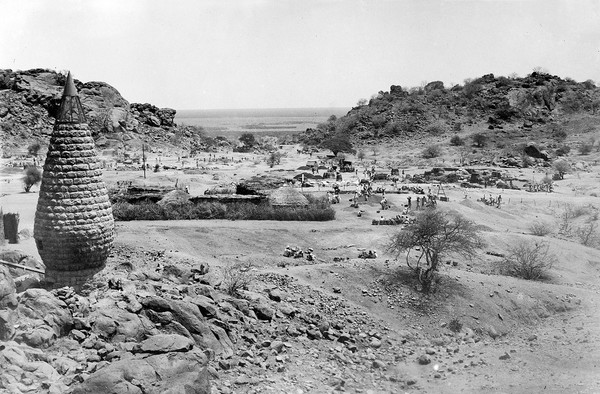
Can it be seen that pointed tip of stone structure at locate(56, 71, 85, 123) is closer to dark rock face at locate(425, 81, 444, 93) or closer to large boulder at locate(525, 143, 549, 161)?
large boulder at locate(525, 143, 549, 161)

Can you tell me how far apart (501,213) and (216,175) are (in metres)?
19.1

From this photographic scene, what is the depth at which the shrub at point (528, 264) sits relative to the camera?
16156 millimetres

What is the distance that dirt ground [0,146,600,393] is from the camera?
939 centimetres

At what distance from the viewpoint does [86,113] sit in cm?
6172

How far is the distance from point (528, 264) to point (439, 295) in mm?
4516

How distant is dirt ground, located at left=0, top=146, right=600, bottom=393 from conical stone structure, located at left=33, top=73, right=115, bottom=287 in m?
2.78

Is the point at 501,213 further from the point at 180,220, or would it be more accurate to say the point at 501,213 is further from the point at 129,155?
the point at 129,155

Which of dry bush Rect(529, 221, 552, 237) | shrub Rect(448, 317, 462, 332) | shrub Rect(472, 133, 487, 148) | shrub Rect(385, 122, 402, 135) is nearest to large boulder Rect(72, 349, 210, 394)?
shrub Rect(448, 317, 462, 332)

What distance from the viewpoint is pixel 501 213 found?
1004 inches

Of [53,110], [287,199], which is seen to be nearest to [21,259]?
[287,199]

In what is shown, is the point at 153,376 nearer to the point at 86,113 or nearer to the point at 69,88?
the point at 69,88

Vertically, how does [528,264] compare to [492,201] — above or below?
below

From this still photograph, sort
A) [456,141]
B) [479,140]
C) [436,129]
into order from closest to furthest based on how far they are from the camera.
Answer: [479,140], [456,141], [436,129]

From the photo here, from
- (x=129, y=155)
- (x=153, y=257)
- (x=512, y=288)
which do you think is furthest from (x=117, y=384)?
(x=129, y=155)
